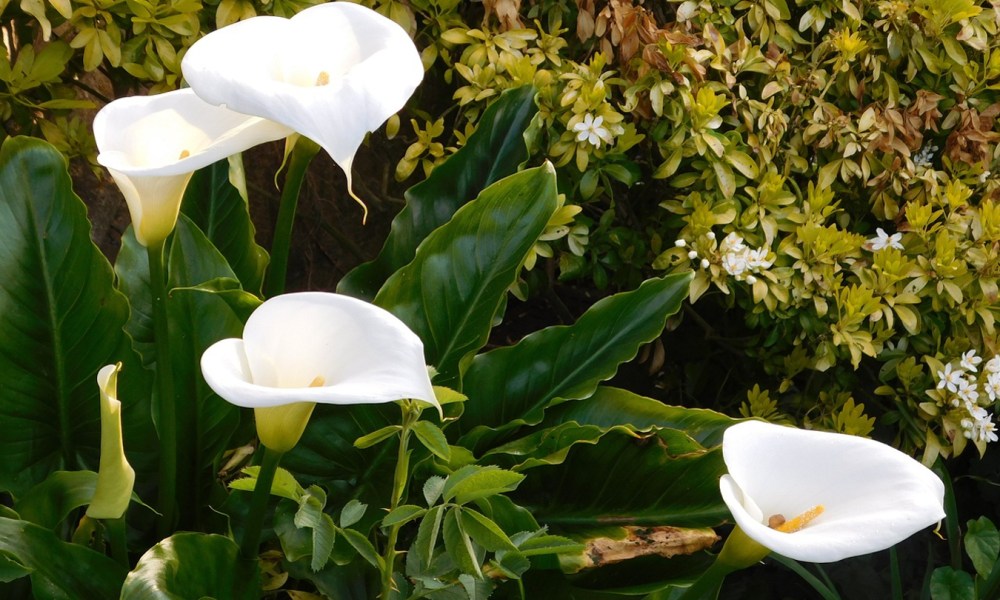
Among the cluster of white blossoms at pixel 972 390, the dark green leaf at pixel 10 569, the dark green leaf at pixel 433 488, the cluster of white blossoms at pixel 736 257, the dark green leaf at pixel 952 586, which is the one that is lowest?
the dark green leaf at pixel 952 586

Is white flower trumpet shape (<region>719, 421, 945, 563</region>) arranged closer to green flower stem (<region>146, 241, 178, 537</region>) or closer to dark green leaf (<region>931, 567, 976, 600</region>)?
green flower stem (<region>146, 241, 178, 537</region>)

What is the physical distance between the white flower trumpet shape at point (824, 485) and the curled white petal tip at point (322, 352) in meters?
0.26

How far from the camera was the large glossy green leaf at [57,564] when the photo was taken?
899 mm

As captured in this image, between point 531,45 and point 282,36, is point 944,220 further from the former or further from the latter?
point 282,36

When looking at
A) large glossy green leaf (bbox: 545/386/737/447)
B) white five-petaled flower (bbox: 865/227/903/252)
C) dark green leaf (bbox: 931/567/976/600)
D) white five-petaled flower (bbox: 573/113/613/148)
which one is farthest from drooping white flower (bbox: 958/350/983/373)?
white five-petaled flower (bbox: 573/113/613/148)

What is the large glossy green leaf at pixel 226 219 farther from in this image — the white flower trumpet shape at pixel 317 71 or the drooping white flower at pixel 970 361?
the drooping white flower at pixel 970 361

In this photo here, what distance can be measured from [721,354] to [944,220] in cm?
48

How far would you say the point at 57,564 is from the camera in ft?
3.11

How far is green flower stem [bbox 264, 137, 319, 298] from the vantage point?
0.97 m

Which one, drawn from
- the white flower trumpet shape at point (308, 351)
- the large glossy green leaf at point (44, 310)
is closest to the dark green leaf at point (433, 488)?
the white flower trumpet shape at point (308, 351)

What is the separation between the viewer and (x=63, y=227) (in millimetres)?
1074

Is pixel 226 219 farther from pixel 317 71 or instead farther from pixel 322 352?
pixel 322 352

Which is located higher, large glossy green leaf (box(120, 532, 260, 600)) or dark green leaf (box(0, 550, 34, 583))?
dark green leaf (box(0, 550, 34, 583))

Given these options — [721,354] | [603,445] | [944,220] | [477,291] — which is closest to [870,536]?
[603,445]
